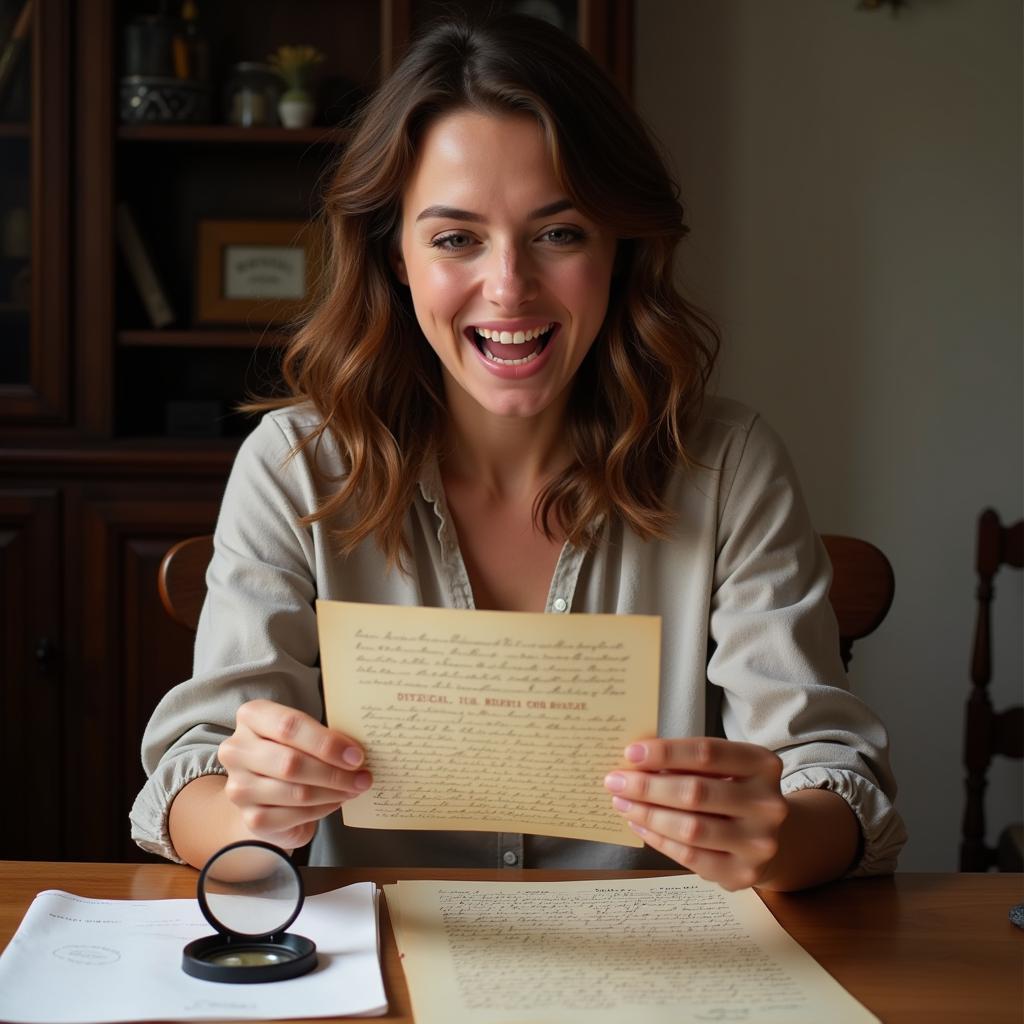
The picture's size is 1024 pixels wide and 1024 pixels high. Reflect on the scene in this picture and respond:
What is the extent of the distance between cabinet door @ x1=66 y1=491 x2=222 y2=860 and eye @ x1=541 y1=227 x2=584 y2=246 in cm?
124

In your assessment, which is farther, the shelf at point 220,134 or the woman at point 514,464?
the shelf at point 220,134

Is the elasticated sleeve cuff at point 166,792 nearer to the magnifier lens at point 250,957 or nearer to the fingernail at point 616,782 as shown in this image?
the magnifier lens at point 250,957

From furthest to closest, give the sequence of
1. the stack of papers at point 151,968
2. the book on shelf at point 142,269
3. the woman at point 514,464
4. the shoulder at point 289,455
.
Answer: the book on shelf at point 142,269 < the shoulder at point 289,455 < the woman at point 514,464 < the stack of papers at point 151,968

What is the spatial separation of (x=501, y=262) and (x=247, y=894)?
70cm

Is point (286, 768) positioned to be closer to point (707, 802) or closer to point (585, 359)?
point (707, 802)

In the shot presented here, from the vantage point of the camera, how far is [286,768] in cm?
100

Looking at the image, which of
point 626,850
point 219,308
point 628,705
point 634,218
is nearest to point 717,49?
point 219,308

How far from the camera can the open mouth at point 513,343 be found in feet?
4.66

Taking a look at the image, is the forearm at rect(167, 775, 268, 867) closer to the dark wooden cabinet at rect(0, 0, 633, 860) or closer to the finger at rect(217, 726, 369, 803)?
the finger at rect(217, 726, 369, 803)

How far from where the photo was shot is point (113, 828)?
8.16 feet

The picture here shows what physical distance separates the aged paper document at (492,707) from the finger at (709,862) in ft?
0.07

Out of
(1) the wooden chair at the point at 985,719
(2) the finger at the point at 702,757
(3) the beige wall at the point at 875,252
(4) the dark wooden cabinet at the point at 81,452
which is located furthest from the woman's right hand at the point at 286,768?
(3) the beige wall at the point at 875,252

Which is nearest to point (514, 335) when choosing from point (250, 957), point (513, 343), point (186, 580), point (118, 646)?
point (513, 343)

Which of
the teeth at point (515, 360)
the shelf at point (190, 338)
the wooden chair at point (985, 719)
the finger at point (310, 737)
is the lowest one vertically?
the wooden chair at point (985, 719)
